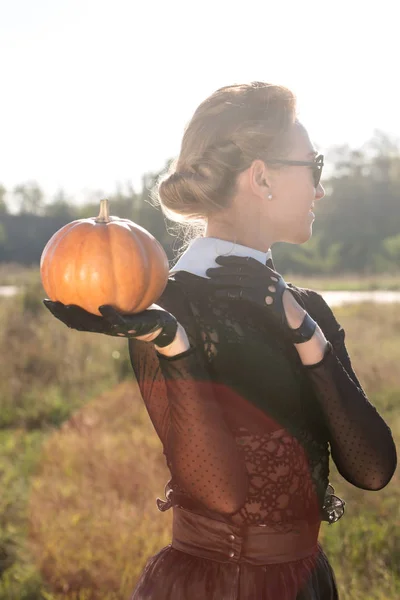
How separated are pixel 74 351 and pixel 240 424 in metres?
8.60

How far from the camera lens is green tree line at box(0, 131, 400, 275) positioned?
3872 cm

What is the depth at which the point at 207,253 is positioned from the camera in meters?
1.67

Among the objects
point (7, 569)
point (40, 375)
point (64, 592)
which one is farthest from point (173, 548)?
point (40, 375)

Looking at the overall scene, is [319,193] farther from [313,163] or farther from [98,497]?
[98,497]

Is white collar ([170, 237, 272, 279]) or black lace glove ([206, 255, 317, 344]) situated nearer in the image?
black lace glove ([206, 255, 317, 344])

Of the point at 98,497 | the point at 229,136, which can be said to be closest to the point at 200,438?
the point at 229,136

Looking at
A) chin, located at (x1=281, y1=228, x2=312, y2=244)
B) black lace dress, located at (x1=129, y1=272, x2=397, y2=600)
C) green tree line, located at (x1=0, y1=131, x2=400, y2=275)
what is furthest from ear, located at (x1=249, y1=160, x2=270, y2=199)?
green tree line, located at (x1=0, y1=131, x2=400, y2=275)

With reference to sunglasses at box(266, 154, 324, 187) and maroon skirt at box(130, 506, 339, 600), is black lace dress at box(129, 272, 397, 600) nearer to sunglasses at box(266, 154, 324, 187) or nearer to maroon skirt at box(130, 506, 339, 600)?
maroon skirt at box(130, 506, 339, 600)

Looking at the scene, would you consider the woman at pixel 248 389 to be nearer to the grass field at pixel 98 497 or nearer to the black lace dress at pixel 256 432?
the black lace dress at pixel 256 432

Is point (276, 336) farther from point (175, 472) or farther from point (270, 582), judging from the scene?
point (270, 582)

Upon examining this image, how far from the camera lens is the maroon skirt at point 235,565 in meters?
1.57

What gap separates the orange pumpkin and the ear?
0.27m

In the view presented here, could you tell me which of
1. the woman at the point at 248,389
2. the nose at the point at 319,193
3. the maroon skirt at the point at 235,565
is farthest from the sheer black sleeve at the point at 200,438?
the nose at the point at 319,193

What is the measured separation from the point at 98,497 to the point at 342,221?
37958 mm
